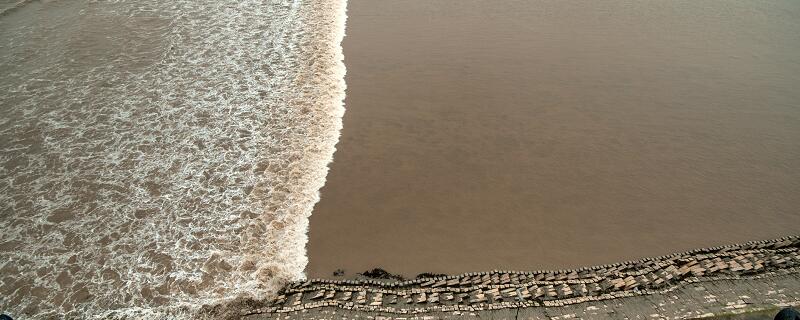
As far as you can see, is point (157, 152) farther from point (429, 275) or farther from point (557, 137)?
point (557, 137)

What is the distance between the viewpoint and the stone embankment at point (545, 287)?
10.2 m

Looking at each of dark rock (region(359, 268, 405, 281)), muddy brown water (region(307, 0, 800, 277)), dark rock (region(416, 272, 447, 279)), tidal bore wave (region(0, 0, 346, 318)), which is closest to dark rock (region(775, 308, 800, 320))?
muddy brown water (region(307, 0, 800, 277))

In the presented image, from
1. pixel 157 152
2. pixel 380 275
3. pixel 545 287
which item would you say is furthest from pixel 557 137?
pixel 157 152

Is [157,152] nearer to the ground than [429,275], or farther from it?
farther from it

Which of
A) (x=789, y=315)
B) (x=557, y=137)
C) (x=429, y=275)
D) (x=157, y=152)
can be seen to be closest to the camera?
(x=789, y=315)

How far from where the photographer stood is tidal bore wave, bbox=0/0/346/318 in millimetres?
11047

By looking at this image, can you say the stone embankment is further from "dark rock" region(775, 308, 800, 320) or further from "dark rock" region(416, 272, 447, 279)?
"dark rock" region(775, 308, 800, 320)

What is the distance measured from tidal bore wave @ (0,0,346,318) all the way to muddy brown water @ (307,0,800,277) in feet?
4.17

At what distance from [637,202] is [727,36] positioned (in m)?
12.0

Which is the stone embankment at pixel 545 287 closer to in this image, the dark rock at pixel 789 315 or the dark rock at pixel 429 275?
the dark rock at pixel 429 275

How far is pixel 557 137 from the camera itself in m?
15.1

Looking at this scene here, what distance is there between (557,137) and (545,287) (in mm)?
5928

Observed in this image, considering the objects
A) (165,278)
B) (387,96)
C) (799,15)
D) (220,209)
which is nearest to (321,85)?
(387,96)

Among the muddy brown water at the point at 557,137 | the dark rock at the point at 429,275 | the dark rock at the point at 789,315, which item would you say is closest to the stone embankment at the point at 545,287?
the dark rock at the point at 429,275
